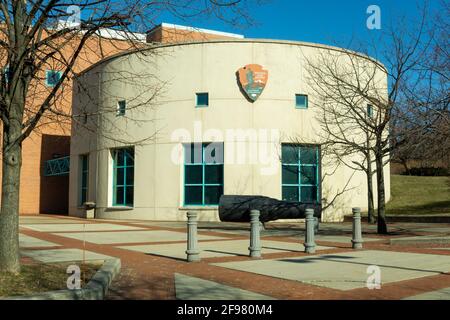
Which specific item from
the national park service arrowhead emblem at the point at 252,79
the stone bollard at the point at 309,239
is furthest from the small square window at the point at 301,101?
the stone bollard at the point at 309,239

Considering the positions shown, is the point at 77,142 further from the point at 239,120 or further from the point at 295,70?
the point at 295,70

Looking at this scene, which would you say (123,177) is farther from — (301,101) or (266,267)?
(266,267)

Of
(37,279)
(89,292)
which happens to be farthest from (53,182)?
(89,292)

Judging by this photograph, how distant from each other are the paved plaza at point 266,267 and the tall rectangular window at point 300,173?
11.4 m

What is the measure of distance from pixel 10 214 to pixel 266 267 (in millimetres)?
4706

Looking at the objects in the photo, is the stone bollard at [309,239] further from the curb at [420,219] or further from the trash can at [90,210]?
the trash can at [90,210]

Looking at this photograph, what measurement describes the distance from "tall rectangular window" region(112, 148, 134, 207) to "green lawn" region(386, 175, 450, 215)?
1452 cm

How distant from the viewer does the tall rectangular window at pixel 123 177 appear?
95.3 ft

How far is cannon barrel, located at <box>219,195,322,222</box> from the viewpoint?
60.5 ft

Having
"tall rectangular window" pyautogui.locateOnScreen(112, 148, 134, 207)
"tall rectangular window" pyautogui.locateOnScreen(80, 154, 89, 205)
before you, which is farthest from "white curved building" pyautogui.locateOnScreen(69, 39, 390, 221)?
"tall rectangular window" pyautogui.locateOnScreen(80, 154, 89, 205)

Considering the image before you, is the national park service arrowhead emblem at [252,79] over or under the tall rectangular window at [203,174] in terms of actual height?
over

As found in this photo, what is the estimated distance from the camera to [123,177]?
97.0 feet

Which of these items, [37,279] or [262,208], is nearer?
[37,279]

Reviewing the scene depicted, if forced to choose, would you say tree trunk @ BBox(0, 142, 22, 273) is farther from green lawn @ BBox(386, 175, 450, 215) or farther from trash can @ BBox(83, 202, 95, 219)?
trash can @ BBox(83, 202, 95, 219)
